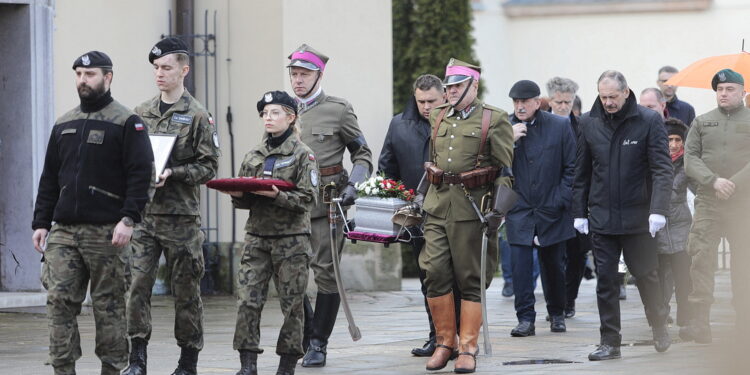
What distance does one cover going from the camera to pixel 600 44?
96.0 feet

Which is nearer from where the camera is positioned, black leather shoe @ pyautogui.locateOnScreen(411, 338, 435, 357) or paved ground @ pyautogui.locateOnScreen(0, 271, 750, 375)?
paved ground @ pyautogui.locateOnScreen(0, 271, 750, 375)

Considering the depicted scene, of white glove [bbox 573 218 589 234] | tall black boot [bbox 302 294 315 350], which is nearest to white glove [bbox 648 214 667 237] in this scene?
white glove [bbox 573 218 589 234]

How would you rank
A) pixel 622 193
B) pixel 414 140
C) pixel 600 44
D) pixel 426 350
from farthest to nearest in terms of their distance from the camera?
1. pixel 600 44
2. pixel 414 140
3. pixel 426 350
4. pixel 622 193

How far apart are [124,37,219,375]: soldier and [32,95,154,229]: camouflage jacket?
0.54 meters

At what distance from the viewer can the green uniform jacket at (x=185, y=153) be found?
7.16 meters

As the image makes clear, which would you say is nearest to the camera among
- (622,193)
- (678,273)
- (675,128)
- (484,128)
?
(484,128)

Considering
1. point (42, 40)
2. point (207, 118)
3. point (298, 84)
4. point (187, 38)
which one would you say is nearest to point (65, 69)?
point (42, 40)

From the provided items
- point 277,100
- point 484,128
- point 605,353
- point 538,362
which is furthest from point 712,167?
point 277,100

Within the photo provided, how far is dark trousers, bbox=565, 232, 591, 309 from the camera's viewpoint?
11.4 m

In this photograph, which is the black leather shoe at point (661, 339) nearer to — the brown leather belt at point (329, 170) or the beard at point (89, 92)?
the brown leather belt at point (329, 170)

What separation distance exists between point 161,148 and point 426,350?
8.19ft

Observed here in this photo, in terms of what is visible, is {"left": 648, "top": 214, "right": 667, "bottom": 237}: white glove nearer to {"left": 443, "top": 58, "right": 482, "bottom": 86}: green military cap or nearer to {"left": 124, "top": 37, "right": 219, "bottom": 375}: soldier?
{"left": 443, "top": 58, "right": 482, "bottom": 86}: green military cap

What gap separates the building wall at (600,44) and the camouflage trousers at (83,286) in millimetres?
22061

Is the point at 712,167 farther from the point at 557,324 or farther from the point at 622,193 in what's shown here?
the point at 557,324
